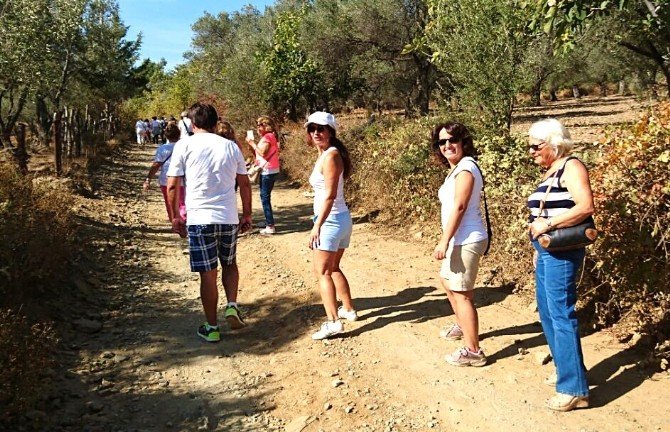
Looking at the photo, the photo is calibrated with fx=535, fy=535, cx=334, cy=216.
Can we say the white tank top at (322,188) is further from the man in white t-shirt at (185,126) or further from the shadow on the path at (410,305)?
the man in white t-shirt at (185,126)

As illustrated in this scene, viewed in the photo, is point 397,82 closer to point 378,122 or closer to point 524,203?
point 378,122

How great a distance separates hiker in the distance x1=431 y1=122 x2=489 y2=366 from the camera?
3666mm

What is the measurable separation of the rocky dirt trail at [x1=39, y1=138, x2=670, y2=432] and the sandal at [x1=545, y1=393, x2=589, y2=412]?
6 centimetres

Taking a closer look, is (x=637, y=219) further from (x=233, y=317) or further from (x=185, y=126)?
(x=185, y=126)

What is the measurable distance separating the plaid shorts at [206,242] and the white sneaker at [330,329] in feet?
3.46

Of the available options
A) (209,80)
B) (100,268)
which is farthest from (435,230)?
(209,80)

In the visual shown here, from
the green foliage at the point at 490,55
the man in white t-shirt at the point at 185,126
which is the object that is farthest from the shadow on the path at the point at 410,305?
the man in white t-shirt at the point at 185,126

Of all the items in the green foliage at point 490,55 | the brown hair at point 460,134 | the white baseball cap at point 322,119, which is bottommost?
the brown hair at point 460,134

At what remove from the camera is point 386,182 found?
8.93 meters

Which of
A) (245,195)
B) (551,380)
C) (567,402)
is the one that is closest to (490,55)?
(245,195)

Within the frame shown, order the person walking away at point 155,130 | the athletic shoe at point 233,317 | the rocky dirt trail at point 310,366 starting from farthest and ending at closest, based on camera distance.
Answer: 1. the person walking away at point 155,130
2. the athletic shoe at point 233,317
3. the rocky dirt trail at point 310,366

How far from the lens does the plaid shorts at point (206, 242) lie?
444 cm

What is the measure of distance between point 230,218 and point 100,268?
3016 mm

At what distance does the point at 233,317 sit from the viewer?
4.82 meters
